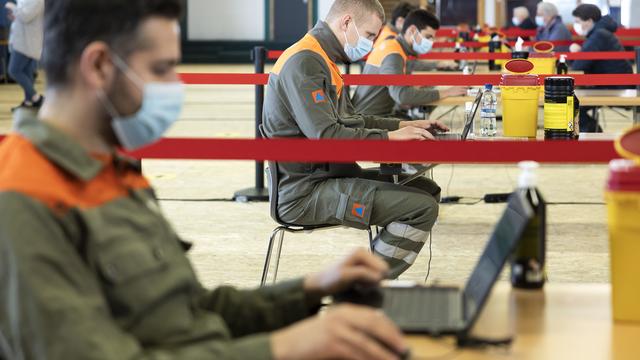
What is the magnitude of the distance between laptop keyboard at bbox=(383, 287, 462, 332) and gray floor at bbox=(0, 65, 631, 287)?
97.2 inches

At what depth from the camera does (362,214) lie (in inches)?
159

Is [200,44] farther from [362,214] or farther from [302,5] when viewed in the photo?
[362,214]

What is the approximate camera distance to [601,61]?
32.9ft

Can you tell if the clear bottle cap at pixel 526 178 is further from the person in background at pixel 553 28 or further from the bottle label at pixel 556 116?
the person in background at pixel 553 28

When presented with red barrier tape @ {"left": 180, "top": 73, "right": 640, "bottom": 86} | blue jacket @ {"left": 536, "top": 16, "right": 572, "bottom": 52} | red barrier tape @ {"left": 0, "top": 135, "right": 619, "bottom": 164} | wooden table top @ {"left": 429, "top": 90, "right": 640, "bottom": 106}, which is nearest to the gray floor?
wooden table top @ {"left": 429, "top": 90, "right": 640, "bottom": 106}

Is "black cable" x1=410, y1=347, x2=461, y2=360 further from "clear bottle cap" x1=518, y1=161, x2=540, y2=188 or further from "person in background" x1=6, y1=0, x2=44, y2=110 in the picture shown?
"person in background" x1=6, y1=0, x2=44, y2=110

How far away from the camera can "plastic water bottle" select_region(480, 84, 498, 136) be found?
4.66 meters

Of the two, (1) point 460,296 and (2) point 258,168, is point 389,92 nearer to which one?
(2) point 258,168

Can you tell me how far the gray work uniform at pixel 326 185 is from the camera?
4035 mm

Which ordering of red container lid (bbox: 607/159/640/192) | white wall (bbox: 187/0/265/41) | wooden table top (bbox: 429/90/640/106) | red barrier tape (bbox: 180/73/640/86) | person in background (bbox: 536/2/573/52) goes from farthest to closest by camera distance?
white wall (bbox: 187/0/265/41), person in background (bbox: 536/2/573/52), wooden table top (bbox: 429/90/640/106), red barrier tape (bbox: 180/73/640/86), red container lid (bbox: 607/159/640/192)

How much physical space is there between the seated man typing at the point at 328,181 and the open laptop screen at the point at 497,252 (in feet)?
6.82

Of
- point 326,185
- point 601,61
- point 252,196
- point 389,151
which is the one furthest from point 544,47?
point 389,151

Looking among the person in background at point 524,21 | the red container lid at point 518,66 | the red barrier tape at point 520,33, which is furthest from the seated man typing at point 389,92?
the person in background at point 524,21

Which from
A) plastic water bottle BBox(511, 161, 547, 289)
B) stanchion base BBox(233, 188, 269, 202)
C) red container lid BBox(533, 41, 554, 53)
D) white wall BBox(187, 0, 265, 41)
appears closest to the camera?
plastic water bottle BBox(511, 161, 547, 289)
